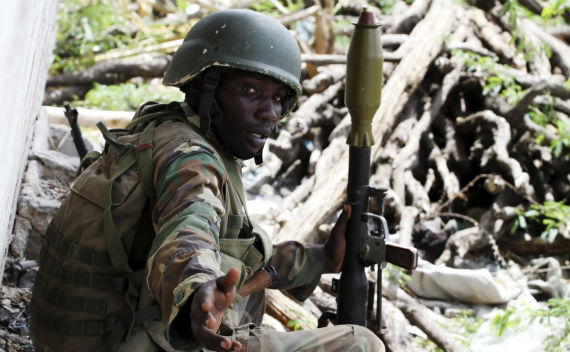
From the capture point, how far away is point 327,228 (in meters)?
5.52

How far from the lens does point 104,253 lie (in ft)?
8.13

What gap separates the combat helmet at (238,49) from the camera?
2.77 meters

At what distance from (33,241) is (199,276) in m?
2.70

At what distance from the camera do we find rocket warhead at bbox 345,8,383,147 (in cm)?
308

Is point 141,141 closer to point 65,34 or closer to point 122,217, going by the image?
point 122,217

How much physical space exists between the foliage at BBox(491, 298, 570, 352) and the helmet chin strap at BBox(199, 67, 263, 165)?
260cm

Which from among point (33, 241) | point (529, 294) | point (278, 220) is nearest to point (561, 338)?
point (529, 294)

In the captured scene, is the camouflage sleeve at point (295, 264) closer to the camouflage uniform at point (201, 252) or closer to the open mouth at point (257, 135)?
the camouflage uniform at point (201, 252)

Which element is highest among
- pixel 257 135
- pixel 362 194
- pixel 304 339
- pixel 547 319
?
pixel 257 135

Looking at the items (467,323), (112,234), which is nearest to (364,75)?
(112,234)

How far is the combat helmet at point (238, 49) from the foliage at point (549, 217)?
370 centimetres

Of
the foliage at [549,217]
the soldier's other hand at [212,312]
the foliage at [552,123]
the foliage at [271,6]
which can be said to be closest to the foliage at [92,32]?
the foliage at [271,6]

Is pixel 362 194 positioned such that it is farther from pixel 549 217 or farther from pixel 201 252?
pixel 549 217

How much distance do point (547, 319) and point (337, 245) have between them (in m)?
2.22
